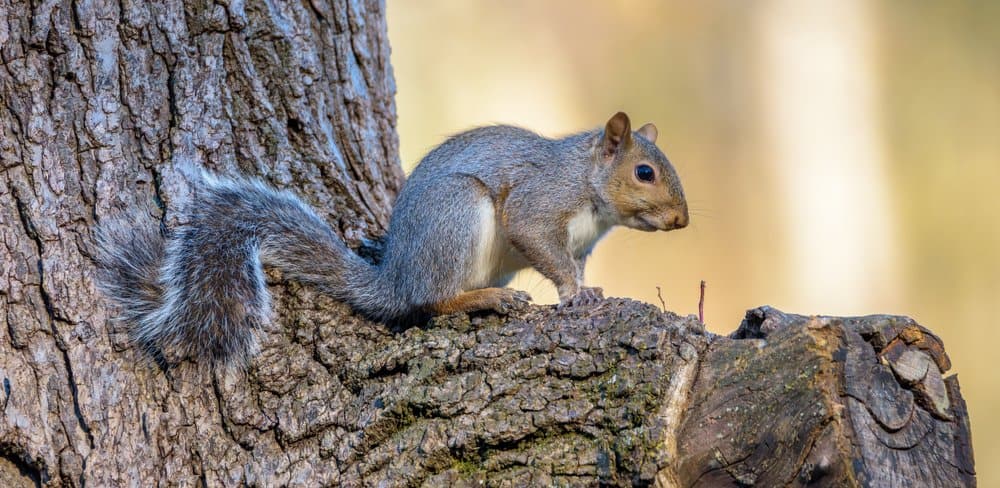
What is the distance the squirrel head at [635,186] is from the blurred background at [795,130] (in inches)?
99.4

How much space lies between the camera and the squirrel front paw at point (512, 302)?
97.7 inches

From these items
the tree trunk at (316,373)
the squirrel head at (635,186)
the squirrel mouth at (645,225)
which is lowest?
the tree trunk at (316,373)

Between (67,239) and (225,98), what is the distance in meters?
0.64

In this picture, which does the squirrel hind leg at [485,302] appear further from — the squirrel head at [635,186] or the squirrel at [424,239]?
the squirrel head at [635,186]

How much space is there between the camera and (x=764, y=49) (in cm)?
626

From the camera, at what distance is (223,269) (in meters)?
2.48

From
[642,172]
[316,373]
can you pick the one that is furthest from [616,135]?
[316,373]

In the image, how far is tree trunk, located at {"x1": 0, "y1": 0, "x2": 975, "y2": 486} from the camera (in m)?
1.93

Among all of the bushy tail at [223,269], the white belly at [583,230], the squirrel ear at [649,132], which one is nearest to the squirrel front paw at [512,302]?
the bushy tail at [223,269]

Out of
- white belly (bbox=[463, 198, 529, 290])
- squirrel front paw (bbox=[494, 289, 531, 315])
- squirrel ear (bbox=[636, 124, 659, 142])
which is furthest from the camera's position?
squirrel ear (bbox=[636, 124, 659, 142])

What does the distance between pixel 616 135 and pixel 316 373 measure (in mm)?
1435

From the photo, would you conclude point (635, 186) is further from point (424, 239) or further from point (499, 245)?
point (424, 239)

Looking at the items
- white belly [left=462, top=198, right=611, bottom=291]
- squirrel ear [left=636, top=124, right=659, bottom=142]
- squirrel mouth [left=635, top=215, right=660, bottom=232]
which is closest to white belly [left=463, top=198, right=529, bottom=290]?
white belly [left=462, top=198, right=611, bottom=291]

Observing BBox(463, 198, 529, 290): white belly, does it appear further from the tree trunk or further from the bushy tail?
the tree trunk
